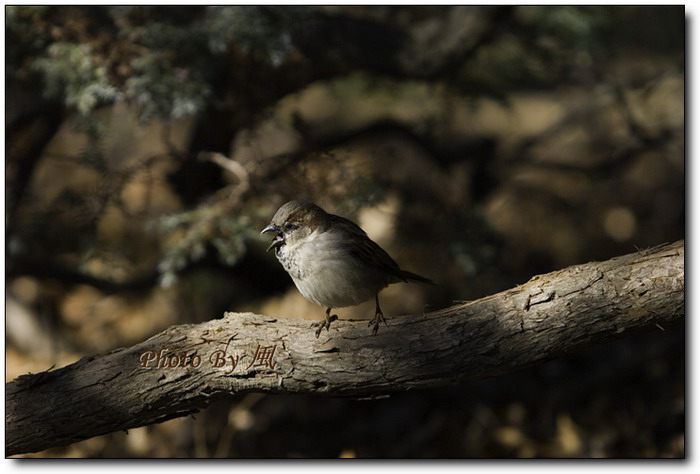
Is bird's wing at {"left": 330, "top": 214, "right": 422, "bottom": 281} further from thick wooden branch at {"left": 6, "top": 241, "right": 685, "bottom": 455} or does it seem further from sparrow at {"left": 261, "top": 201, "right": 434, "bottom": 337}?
thick wooden branch at {"left": 6, "top": 241, "right": 685, "bottom": 455}

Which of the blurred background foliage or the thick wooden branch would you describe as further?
the blurred background foliage

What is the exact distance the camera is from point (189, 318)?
439 cm

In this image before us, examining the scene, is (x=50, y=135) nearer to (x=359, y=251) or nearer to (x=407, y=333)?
(x=359, y=251)

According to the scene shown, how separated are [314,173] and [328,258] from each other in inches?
39.4

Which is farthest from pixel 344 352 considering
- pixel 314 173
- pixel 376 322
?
pixel 314 173

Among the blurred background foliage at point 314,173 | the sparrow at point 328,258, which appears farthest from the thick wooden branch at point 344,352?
the blurred background foliage at point 314,173

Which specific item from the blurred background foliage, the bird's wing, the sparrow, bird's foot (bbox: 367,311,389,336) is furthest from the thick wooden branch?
the blurred background foliage

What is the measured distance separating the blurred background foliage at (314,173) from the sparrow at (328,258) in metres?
0.67

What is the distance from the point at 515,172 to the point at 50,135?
305 centimetres

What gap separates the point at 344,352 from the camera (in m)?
2.29

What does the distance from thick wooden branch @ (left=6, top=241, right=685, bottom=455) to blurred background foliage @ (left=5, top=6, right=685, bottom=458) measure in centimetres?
96

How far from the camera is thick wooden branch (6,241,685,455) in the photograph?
2.06m

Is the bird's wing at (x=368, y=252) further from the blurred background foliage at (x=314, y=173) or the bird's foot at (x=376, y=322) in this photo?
the blurred background foliage at (x=314, y=173)

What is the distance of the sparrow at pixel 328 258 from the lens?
2518 millimetres
